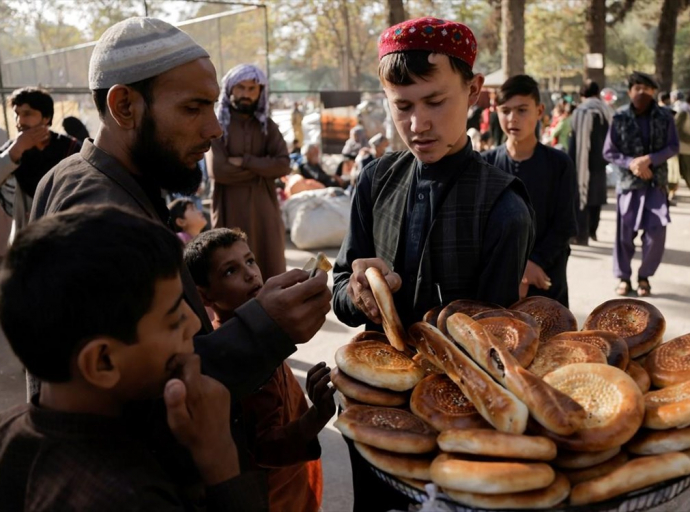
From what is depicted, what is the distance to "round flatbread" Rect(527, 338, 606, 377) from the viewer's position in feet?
5.01

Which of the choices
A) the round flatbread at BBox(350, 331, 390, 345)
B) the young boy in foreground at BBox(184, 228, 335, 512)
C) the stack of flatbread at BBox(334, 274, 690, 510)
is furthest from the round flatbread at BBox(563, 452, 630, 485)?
the young boy in foreground at BBox(184, 228, 335, 512)

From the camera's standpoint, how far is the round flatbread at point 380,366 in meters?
1.58

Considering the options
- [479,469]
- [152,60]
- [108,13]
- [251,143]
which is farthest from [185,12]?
[479,469]

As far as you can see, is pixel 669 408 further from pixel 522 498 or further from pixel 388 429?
pixel 388 429

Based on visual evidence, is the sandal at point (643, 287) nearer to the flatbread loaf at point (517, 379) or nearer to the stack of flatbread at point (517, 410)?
the stack of flatbread at point (517, 410)

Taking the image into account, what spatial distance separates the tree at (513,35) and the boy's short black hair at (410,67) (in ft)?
33.0

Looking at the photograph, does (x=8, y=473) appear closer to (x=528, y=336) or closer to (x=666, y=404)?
(x=528, y=336)

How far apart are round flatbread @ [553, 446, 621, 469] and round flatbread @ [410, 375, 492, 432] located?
0.52 feet

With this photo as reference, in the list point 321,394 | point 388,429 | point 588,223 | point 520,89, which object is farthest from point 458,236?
point 588,223

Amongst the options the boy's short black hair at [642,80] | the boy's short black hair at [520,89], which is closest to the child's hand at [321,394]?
the boy's short black hair at [520,89]

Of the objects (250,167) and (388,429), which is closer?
(388,429)

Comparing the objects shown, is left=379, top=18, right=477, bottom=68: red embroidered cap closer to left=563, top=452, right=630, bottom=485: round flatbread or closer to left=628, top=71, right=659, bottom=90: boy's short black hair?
left=563, top=452, right=630, bottom=485: round flatbread

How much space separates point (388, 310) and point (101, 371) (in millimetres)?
703

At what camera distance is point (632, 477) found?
1.26 metres
